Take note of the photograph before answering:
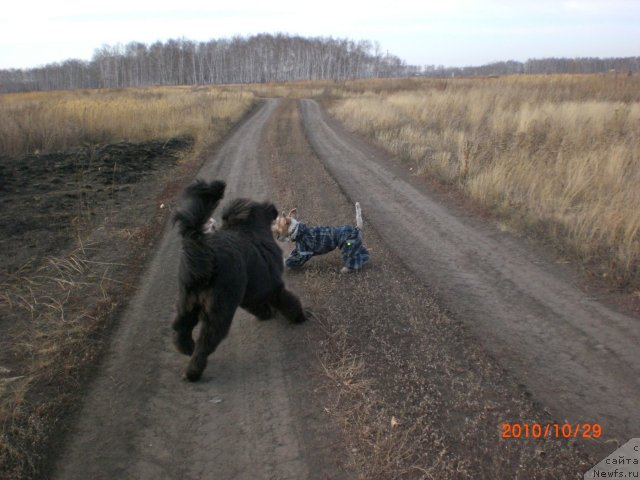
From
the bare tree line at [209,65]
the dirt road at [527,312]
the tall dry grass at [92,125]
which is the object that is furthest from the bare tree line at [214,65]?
the dirt road at [527,312]

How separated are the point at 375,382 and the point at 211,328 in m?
1.50

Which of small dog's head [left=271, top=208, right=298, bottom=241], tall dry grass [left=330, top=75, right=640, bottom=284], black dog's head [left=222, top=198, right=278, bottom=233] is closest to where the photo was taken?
black dog's head [left=222, top=198, right=278, bottom=233]

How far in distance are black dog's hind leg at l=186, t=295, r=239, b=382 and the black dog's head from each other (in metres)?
0.99

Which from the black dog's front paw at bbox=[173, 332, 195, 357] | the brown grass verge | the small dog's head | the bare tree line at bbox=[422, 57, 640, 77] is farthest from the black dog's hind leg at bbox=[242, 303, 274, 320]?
the bare tree line at bbox=[422, 57, 640, 77]

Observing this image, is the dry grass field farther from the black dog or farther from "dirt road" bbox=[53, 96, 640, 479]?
the black dog

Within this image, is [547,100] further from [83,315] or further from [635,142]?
[83,315]

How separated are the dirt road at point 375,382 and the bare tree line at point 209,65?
115 metres

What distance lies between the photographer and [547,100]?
1831cm

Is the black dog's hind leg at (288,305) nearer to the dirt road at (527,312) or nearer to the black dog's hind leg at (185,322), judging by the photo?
the black dog's hind leg at (185,322)

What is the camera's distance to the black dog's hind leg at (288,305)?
4.93m

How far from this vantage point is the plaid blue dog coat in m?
6.21

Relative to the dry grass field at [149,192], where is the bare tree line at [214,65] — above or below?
above

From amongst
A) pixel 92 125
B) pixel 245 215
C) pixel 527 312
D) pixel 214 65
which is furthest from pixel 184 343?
pixel 214 65
